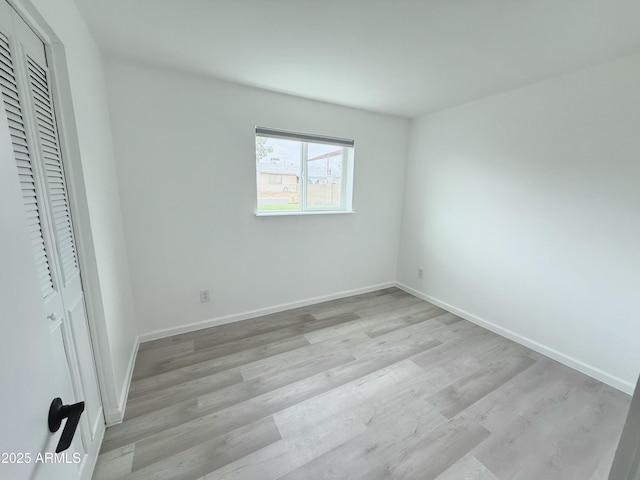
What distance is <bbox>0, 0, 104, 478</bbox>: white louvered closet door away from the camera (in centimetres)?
88

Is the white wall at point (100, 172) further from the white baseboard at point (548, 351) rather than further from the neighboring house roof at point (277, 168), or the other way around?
the white baseboard at point (548, 351)

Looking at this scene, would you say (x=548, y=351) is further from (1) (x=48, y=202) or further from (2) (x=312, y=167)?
(1) (x=48, y=202)

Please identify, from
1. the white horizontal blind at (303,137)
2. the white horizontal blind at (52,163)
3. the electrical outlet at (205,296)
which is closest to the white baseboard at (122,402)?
the electrical outlet at (205,296)

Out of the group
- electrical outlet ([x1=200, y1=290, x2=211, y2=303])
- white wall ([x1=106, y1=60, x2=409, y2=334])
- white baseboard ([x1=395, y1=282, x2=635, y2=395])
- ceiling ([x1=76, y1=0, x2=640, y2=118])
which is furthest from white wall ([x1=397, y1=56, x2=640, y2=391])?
electrical outlet ([x1=200, y1=290, x2=211, y2=303])

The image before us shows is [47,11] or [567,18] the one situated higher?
[567,18]

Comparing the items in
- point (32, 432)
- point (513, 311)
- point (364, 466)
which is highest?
point (32, 432)

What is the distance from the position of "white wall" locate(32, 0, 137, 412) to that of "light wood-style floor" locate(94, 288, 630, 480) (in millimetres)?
389

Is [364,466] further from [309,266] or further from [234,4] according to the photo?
[234,4]

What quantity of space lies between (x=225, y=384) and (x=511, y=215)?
110 inches

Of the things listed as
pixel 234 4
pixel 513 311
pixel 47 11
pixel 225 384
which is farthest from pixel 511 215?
Result: pixel 47 11

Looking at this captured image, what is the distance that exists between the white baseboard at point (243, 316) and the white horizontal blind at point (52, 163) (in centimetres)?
132

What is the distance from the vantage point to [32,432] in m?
0.47

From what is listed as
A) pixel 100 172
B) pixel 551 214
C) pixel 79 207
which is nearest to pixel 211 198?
pixel 100 172

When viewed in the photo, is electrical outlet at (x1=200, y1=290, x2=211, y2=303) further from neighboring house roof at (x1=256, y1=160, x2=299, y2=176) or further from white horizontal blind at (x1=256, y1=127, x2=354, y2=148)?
white horizontal blind at (x1=256, y1=127, x2=354, y2=148)
